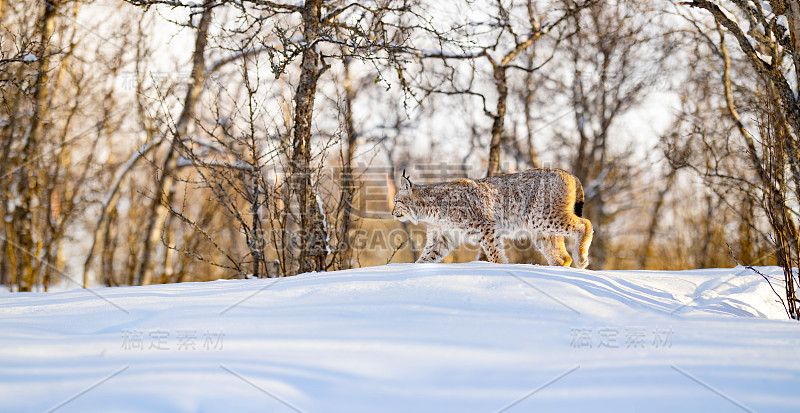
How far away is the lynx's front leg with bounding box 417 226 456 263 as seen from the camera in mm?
8406

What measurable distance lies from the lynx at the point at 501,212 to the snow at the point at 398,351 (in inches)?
129

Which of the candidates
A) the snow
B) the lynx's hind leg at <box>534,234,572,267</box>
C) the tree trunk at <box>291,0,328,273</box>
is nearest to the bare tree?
the snow

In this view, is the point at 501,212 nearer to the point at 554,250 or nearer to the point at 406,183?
the point at 554,250

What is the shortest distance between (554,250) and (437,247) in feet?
5.82

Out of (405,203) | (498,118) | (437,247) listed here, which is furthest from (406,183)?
(498,118)

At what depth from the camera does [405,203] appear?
8.61 metres

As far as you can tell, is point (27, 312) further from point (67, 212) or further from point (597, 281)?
point (67, 212)

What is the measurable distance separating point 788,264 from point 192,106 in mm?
14748

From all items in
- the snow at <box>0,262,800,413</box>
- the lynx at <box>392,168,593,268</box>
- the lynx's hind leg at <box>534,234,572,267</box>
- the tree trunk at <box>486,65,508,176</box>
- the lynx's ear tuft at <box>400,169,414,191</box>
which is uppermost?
the tree trunk at <box>486,65,508,176</box>

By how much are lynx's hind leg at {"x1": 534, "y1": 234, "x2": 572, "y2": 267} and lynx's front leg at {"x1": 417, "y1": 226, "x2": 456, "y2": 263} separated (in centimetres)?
138

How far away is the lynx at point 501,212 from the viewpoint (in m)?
8.00

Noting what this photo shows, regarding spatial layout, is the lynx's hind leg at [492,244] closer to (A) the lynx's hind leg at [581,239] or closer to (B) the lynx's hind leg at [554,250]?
(B) the lynx's hind leg at [554,250]

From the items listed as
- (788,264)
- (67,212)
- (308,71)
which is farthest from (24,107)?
(788,264)

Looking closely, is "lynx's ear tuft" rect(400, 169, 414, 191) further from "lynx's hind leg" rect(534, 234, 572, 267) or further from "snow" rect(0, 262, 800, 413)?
"snow" rect(0, 262, 800, 413)
